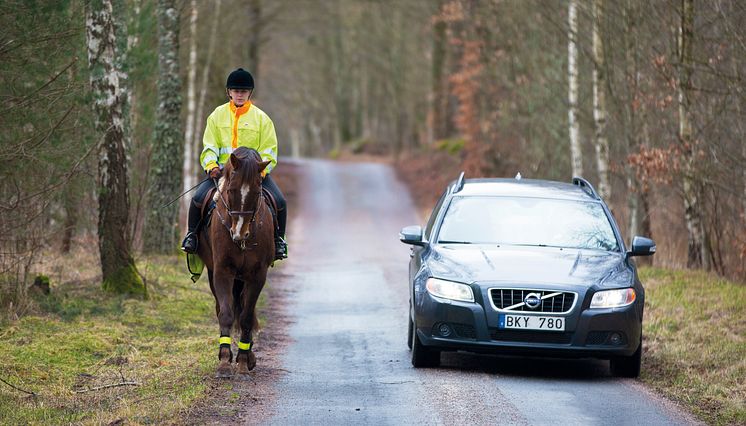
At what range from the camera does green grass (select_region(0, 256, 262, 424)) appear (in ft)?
28.6

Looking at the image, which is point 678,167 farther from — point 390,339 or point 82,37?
point 82,37

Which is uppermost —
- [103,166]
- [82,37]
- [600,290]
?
[82,37]

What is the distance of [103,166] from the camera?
48.8 feet

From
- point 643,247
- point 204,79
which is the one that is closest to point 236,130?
point 643,247

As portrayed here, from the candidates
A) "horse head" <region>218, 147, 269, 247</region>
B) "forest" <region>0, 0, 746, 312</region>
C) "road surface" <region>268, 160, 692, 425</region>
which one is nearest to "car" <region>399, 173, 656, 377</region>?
"road surface" <region>268, 160, 692, 425</region>

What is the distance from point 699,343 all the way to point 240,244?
16.3 ft

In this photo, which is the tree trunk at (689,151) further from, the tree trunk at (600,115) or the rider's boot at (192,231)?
the rider's boot at (192,231)

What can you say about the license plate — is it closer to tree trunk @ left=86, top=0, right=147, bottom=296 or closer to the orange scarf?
the orange scarf

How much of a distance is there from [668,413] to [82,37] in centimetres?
931

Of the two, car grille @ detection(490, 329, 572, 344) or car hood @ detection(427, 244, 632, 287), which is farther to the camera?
car hood @ detection(427, 244, 632, 287)

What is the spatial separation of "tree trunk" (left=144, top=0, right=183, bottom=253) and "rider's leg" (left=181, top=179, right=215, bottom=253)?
29.9ft

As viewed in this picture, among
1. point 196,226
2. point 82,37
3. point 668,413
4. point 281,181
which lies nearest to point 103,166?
point 82,37

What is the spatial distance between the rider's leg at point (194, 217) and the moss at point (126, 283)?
14.3 ft

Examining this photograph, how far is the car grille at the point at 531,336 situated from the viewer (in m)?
10.3
